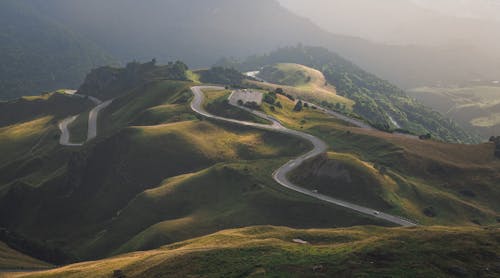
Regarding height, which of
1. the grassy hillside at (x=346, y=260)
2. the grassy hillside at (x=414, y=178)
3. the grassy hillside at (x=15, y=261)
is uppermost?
the grassy hillside at (x=346, y=260)

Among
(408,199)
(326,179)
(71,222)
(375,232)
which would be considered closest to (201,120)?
(71,222)

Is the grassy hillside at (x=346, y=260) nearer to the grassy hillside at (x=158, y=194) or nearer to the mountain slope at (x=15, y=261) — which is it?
the mountain slope at (x=15, y=261)

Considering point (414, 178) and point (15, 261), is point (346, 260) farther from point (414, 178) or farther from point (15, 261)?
point (414, 178)

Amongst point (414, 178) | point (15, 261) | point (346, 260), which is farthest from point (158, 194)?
point (346, 260)

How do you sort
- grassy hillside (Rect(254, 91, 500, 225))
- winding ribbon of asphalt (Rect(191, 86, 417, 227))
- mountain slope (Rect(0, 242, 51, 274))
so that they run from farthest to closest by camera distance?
grassy hillside (Rect(254, 91, 500, 225)), winding ribbon of asphalt (Rect(191, 86, 417, 227)), mountain slope (Rect(0, 242, 51, 274))

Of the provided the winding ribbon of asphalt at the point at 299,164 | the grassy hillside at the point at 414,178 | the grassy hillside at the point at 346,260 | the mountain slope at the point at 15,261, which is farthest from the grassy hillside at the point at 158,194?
the grassy hillside at the point at 346,260

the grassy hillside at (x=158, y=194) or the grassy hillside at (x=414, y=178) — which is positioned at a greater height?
the grassy hillside at (x=414, y=178)

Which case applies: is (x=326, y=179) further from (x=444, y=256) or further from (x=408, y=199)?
(x=444, y=256)

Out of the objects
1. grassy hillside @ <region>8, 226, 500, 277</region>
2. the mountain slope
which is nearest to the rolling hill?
the mountain slope

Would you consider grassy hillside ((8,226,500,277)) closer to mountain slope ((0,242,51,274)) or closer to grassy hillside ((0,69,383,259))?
mountain slope ((0,242,51,274))
